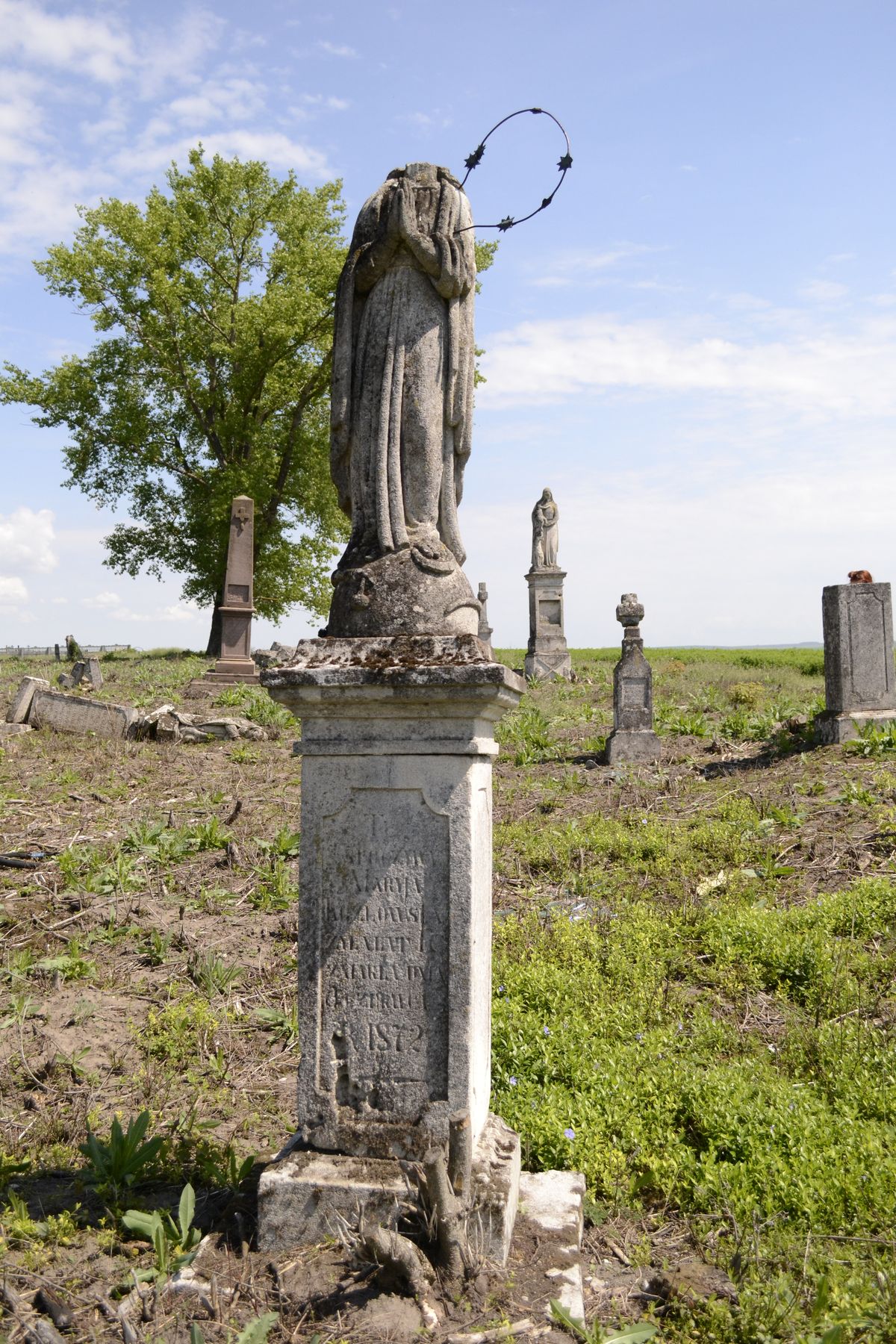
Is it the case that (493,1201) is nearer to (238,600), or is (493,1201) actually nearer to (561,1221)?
(561,1221)

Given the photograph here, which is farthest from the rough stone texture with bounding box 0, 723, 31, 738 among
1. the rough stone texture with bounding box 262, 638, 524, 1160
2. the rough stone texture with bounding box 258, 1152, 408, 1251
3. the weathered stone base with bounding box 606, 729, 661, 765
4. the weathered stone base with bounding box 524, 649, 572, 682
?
the weathered stone base with bounding box 524, 649, 572, 682

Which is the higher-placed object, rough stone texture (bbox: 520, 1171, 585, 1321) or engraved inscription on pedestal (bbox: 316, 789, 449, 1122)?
engraved inscription on pedestal (bbox: 316, 789, 449, 1122)

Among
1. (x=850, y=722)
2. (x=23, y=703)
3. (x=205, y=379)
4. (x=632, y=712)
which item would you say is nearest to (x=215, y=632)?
(x=205, y=379)

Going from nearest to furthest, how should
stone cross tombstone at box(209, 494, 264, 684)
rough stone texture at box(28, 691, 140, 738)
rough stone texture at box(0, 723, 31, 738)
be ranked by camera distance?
rough stone texture at box(0, 723, 31, 738), rough stone texture at box(28, 691, 140, 738), stone cross tombstone at box(209, 494, 264, 684)

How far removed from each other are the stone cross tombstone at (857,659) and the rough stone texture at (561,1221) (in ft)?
27.4

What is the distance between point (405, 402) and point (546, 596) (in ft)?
61.9

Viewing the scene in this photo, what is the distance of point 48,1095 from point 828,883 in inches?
210

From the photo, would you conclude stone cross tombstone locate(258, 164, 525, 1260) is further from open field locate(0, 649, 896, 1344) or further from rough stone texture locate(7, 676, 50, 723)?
rough stone texture locate(7, 676, 50, 723)

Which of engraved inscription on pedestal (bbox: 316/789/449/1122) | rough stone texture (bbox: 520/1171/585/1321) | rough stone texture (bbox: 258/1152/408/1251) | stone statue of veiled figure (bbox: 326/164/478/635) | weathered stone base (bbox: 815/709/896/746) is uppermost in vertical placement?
stone statue of veiled figure (bbox: 326/164/478/635)

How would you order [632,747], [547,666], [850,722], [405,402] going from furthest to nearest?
[547,666]
[632,747]
[850,722]
[405,402]

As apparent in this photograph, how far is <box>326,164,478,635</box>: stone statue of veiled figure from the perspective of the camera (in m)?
3.51

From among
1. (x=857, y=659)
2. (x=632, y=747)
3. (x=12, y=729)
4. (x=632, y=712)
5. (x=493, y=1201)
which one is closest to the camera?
(x=493, y=1201)

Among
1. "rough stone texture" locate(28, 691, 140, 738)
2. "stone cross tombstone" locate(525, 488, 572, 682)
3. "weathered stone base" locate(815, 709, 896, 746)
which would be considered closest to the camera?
"weathered stone base" locate(815, 709, 896, 746)

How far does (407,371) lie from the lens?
363 centimetres
